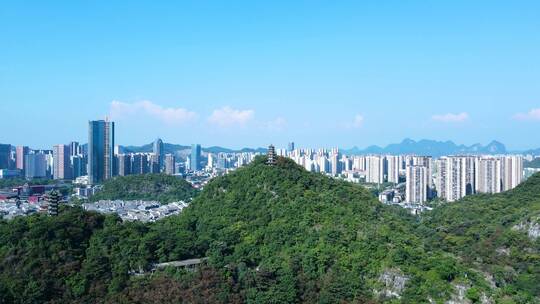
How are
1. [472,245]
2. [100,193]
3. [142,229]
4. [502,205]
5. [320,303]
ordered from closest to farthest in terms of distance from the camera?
1. [320,303]
2. [142,229]
3. [472,245]
4. [502,205]
5. [100,193]

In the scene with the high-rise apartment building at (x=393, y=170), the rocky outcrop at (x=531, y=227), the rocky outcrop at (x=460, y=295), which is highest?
the high-rise apartment building at (x=393, y=170)

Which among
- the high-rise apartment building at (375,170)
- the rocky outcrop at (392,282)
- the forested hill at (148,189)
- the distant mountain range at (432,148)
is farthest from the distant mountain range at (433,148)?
the rocky outcrop at (392,282)

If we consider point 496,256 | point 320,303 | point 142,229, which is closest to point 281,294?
point 320,303

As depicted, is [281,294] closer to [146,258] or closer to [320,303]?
[320,303]

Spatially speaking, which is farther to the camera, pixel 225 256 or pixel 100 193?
pixel 100 193

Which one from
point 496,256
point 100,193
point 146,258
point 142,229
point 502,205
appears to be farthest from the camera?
point 100,193

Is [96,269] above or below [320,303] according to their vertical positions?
above

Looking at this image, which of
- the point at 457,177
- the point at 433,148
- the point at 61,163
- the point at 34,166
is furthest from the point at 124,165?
the point at 433,148

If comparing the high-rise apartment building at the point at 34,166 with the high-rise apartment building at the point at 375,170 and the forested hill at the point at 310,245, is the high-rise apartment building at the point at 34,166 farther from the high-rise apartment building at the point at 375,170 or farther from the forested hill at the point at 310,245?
the forested hill at the point at 310,245
